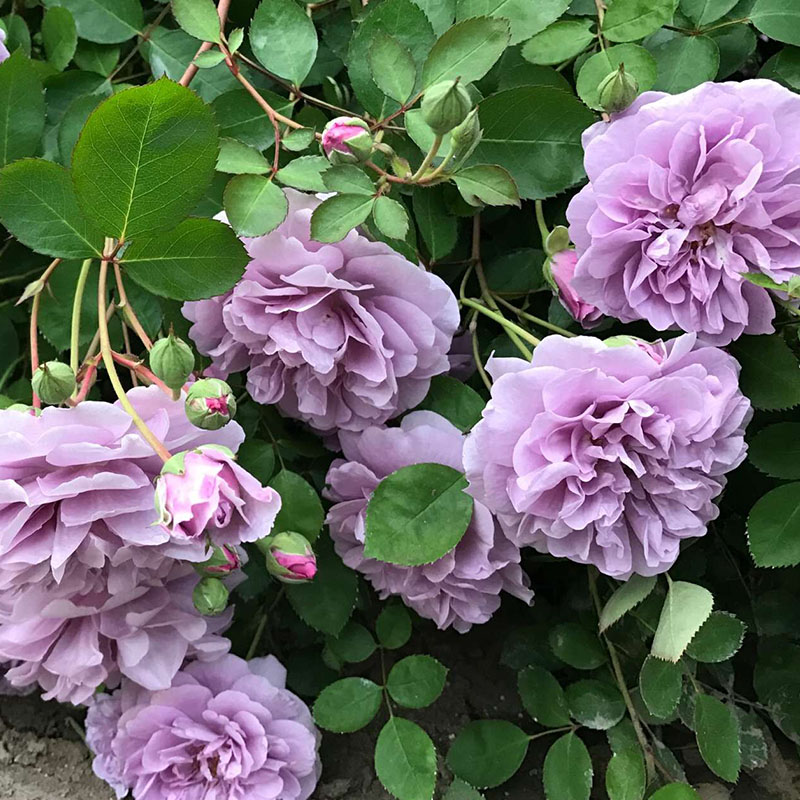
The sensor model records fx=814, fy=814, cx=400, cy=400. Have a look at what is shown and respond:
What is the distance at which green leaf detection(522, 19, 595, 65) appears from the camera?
722 mm

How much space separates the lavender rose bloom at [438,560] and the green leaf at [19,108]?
0.41m

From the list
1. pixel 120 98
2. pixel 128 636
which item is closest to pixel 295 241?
pixel 120 98

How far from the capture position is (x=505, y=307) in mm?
857

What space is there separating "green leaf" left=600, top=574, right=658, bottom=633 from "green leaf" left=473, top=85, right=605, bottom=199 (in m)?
0.35

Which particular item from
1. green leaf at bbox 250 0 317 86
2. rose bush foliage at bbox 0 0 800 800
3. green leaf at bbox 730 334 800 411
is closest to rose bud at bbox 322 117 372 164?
rose bush foliage at bbox 0 0 800 800

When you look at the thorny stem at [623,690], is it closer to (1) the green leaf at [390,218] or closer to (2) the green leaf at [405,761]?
(2) the green leaf at [405,761]

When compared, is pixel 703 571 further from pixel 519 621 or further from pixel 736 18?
pixel 736 18

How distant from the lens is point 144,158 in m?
0.56

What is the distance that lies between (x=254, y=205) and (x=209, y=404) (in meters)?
0.18

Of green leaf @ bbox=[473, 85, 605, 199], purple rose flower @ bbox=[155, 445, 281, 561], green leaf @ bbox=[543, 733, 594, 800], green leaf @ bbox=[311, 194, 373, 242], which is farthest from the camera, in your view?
green leaf @ bbox=[543, 733, 594, 800]

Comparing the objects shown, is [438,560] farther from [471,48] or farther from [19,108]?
[19,108]

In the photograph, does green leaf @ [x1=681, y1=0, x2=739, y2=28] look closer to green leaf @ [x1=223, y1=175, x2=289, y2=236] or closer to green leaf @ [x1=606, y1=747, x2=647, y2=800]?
green leaf @ [x1=223, y1=175, x2=289, y2=236]

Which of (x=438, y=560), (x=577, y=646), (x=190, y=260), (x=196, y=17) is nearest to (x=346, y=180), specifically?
(x=190, y=260)

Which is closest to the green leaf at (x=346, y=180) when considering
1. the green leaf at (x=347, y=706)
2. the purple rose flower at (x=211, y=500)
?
the purple rose flower at (x=211, y=500)
